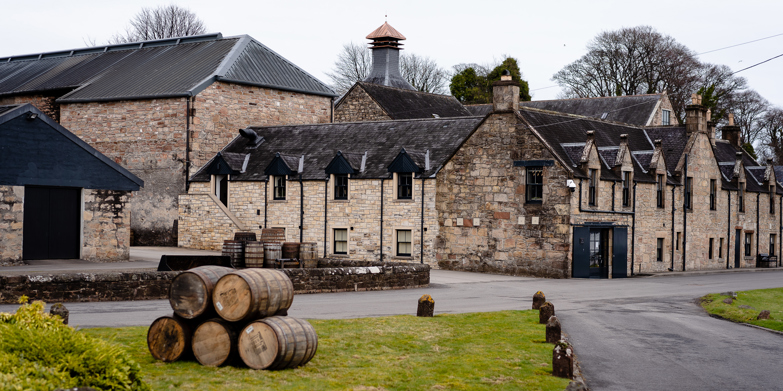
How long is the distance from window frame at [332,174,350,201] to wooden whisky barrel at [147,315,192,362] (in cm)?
2590

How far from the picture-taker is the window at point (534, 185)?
31172 millimetres

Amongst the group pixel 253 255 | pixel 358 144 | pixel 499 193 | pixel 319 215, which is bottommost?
pixel 253 255

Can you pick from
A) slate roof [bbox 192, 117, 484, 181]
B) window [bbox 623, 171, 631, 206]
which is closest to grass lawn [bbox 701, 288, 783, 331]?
window [bbox 623, 171, 631, 206]

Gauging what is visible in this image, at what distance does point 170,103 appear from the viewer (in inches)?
1601

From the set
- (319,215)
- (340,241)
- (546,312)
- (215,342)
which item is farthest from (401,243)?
(215,342)

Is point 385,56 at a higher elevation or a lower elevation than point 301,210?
higher

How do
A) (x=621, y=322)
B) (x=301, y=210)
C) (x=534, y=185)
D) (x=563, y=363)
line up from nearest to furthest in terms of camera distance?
(x=563, y=363), (x=621, y=322), (x=534, y=185), (x=301, y=210)

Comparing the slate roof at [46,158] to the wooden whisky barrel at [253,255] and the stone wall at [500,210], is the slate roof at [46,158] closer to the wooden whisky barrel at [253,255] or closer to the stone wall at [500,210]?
the wooden whisky barrel at [253,255]

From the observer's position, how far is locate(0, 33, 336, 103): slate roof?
41969mm

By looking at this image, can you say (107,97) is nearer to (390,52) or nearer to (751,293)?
(390,52)

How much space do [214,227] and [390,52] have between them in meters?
29.6

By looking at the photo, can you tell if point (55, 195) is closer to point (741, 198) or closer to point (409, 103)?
point (409, 103)

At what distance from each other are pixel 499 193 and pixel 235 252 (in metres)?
10.7

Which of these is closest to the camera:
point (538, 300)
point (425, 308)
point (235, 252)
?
point (425, 308)
